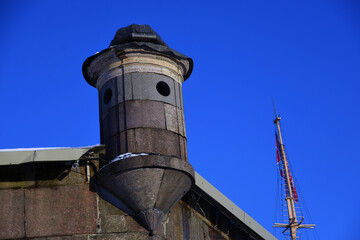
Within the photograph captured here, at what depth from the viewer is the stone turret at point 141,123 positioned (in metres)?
12.9

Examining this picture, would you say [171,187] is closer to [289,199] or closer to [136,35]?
[136,35]

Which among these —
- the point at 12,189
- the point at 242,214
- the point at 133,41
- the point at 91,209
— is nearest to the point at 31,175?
the point at 12,189

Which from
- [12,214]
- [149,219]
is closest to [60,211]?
[12,214]

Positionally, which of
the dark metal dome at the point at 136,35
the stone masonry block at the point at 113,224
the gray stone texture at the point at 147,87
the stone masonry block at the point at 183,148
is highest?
the dark metal dome at the point at 136,35

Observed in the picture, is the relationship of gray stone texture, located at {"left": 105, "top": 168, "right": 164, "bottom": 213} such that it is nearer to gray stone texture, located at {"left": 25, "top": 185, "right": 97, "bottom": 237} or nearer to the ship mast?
gray stone texture, located at {"left": 25, "top": 185, "right": 97, "bottom": 237}

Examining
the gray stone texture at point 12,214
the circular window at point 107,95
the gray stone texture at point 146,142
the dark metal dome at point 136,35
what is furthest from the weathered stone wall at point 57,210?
the dark metal dome at point 136,35

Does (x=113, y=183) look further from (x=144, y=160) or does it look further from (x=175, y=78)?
(x=175, y=78)

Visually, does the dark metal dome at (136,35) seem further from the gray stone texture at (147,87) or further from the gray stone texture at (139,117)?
the gray stone texture at (139,117)

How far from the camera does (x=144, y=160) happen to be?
12734mm

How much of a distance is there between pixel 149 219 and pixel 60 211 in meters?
1.71

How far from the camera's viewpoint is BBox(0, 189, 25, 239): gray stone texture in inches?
493

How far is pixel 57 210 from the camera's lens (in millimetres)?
12820

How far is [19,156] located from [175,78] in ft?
12.3

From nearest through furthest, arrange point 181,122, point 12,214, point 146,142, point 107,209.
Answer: point 12,214
point 107,209
point 146,142
point 181,122
